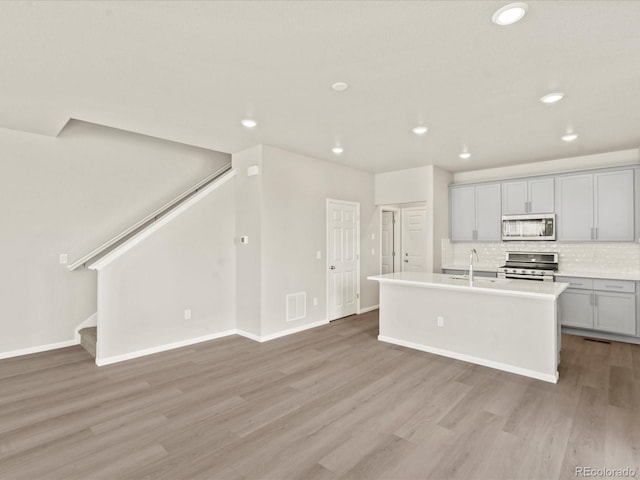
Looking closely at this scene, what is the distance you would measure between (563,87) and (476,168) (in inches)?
135

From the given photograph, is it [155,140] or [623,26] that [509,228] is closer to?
[623,26]

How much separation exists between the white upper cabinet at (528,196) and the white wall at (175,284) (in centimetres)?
460

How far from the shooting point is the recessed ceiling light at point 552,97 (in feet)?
10.2

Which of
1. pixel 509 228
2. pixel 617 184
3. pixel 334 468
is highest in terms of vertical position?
pixel 617 184

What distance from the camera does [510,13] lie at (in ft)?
6.44

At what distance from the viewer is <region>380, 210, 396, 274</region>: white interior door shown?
730 cm

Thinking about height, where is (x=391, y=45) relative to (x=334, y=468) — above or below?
above

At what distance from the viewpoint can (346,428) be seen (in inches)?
103

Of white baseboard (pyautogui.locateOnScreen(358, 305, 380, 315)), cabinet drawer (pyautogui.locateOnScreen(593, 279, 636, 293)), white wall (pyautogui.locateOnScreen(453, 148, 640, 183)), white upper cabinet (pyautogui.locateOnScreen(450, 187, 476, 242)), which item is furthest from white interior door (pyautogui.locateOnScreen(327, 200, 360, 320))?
cabinet drawer (pyautogui.locateOnScreen(593, 279, 636, 293))

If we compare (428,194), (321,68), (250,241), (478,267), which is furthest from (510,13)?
(478,267)

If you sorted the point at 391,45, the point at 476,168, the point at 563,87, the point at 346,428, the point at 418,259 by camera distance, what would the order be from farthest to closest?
the point at 418,259 < the point at 476,168 < the point at 563,87 < the point at 346,428 < the point at 391,45

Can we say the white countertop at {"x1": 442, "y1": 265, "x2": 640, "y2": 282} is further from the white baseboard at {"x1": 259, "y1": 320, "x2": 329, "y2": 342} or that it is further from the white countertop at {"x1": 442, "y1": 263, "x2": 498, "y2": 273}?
the white baseboard at {"x1": 259, "y1": 320, "x2": 329, "y2": 342}

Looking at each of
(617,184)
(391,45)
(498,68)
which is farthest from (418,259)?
(391,45)

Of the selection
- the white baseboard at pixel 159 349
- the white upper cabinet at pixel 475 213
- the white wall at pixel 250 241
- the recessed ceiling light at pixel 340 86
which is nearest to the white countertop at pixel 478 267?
the white upper cabinet at pixel 475 213
